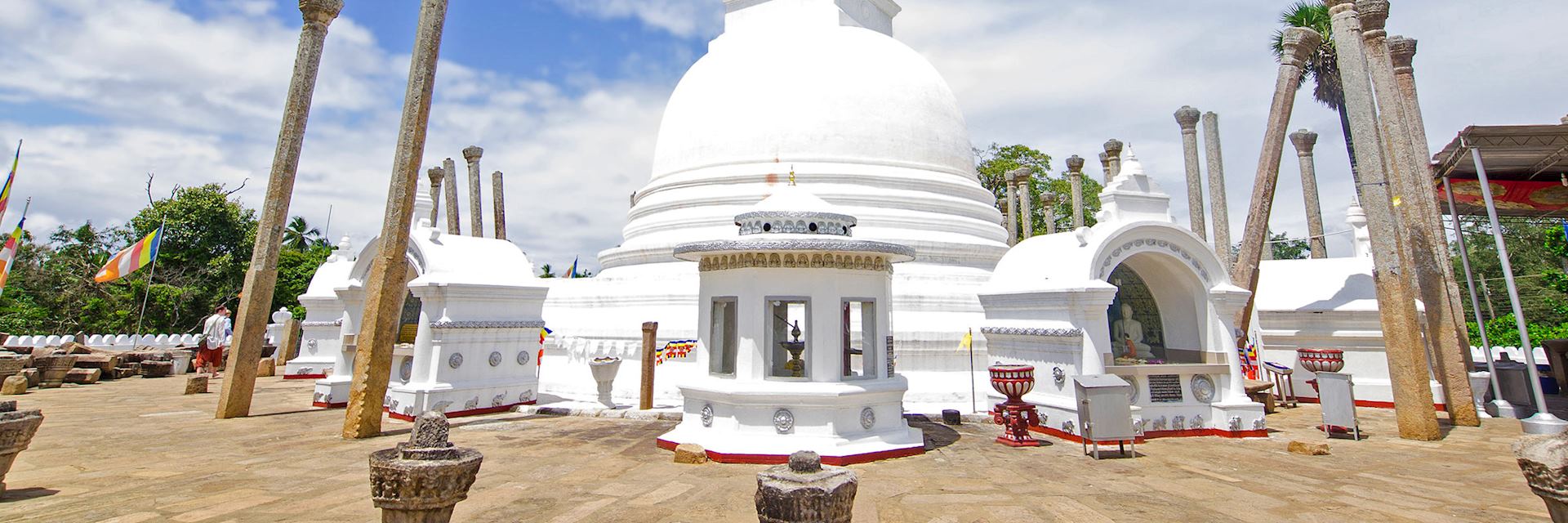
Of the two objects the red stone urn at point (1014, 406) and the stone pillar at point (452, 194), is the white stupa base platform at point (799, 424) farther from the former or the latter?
the stone pillar at point (452, 194)

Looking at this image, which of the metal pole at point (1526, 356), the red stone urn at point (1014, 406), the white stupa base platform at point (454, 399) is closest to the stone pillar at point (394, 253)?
the white stupa base platform at point (454, 399)

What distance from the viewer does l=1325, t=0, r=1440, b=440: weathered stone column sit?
10859mm

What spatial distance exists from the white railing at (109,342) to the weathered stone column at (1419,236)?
32.4 metres

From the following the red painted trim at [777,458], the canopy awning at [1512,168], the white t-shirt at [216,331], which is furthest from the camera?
the white t-shirt at [216,331]

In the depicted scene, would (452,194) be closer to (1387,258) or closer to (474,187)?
(474,187)

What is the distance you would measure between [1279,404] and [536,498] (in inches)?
603

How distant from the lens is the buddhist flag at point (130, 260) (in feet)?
80.6

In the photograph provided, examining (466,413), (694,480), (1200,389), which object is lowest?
(694,480)

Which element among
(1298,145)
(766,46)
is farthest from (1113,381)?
(1298,145)

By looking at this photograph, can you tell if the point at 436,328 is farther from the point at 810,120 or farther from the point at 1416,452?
the point at 1416,452

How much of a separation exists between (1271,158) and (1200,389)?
7.83 metres

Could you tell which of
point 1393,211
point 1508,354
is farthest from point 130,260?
point 1508,354

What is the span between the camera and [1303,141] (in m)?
23.5

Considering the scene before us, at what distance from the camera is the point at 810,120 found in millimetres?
17969
